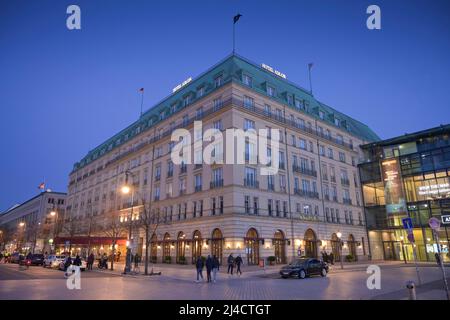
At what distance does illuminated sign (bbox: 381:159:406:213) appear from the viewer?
51.8 m

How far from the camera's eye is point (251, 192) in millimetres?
39500

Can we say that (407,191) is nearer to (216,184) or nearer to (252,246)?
(252,246)

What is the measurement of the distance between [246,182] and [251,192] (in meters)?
1.40

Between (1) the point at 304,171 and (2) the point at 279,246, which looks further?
(1) the point at 304,171

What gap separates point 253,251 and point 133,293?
2450cm

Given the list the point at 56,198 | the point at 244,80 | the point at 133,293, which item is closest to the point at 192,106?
the point at 244,80

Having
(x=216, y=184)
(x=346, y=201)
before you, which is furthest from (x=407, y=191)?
(x=216, y=184)

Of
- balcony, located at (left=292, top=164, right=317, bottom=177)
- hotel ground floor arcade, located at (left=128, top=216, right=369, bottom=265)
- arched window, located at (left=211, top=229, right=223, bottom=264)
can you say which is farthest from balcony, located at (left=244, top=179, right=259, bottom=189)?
balcony, located at (left=292, top=164, right=317, bottom=177)

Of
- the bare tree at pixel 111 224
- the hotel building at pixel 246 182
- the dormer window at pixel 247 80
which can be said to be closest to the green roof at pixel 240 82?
the hotel building at pixel 246 182

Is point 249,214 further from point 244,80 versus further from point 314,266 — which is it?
point 244,80

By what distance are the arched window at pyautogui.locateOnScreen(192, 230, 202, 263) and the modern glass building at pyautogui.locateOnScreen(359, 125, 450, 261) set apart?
28.1 metres

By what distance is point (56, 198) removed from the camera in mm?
111250

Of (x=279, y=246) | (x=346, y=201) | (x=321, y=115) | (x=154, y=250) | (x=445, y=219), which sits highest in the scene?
(x=321, y=115)

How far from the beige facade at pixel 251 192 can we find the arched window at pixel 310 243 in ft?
0.46
